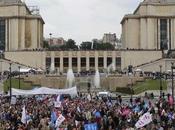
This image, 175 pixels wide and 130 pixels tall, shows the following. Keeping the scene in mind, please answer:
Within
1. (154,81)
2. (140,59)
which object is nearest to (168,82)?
(154,81)

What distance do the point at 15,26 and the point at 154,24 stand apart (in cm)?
2812

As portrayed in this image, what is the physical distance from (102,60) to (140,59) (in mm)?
7514

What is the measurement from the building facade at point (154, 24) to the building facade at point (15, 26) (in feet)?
69.2

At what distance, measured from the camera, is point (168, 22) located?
13650 centimetres

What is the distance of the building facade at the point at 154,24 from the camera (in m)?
135

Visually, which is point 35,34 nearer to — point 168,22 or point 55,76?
point 168,22

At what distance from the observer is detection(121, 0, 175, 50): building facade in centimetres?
13538

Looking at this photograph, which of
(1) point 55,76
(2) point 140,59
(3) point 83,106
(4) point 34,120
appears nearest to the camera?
(4) point 34,120

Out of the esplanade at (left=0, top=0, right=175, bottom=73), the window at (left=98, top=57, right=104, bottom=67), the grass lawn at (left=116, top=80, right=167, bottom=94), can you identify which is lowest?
the grass lawn at (left=116, top=80, right=167, bottom=94)

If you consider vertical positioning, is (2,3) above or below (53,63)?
above

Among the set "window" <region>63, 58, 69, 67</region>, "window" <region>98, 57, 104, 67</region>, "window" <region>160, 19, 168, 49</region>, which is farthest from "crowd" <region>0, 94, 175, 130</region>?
"window" <region>160, 19, 168, 49</region>

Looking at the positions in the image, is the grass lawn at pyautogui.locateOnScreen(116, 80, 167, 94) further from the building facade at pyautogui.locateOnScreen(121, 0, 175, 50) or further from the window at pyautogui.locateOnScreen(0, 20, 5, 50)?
the window at pyautogui.locateOnScreen(0, 20, 5, 50)

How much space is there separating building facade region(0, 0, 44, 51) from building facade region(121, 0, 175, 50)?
2110cm

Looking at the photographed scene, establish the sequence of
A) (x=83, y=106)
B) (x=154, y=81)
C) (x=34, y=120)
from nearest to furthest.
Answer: (x=34, y=120), (x=83, y=106), (x=154, y=81)
